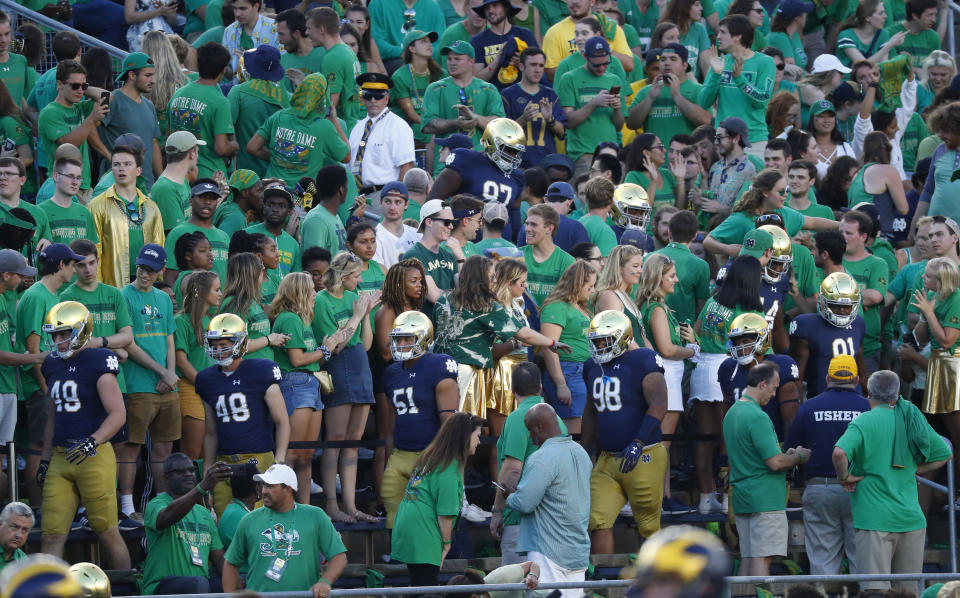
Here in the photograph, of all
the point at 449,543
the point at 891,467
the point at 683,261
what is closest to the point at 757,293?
the point at 683,261

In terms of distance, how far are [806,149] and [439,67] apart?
3.81 meters

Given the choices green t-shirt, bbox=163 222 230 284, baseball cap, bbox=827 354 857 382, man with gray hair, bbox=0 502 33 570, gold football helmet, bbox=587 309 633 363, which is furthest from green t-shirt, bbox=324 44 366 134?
man with gray hair, bbox=0 502 33 570

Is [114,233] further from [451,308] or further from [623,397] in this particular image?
[623,397]

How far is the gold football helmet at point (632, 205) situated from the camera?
41.7 ft

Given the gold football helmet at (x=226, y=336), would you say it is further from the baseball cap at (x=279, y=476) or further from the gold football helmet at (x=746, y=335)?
the gold football helmet at (x=746, y=335)

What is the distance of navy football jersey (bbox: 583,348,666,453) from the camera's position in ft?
33.4

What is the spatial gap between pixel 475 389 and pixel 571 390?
722 mm

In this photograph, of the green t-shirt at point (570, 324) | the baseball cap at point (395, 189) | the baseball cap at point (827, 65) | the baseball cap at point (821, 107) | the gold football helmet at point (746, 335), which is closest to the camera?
the gold football helmet at point (746, 335)

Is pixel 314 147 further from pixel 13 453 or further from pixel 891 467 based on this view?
pixel 891 467

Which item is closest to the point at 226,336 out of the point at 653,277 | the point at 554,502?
the point at 554,502

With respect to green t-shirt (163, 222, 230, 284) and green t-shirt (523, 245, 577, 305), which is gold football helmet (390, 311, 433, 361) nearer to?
green t-shirt (523, 245, 577, 305)

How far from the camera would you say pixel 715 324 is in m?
11.1

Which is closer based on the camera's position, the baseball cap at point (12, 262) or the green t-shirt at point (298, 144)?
the baseball cap at point (12, 262)

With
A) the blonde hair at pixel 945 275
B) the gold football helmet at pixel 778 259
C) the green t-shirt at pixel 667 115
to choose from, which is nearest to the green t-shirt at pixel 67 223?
the gold football helmet at pixel 778 259
